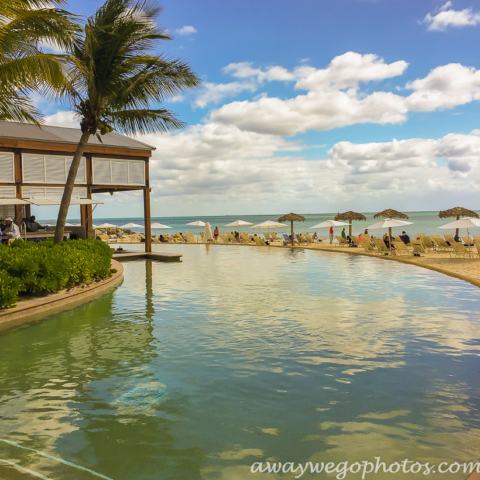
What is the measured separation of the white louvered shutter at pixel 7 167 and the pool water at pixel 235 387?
383 inches

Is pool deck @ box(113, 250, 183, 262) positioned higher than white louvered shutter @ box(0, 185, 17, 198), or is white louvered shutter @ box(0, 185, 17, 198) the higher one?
white louvered shutter @ box(0, 185, 17, 198)

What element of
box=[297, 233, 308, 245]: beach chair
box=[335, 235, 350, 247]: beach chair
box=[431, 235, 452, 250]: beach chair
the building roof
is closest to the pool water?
the building roof

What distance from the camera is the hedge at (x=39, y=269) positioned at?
8.06 m

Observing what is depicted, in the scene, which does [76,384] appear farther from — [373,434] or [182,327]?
[373,434]

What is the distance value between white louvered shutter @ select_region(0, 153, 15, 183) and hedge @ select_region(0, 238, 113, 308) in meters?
6.47

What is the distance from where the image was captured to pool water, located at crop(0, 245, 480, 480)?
3406 millimetres

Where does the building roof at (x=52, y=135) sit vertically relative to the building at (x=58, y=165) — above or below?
above

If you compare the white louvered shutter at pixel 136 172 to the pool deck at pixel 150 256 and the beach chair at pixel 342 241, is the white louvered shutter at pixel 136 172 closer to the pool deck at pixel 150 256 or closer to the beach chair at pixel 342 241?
the pool deck at pixel 150 256

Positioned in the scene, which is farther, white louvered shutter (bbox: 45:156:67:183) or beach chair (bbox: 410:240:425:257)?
beach chair (bbox: 410:240:425:257)

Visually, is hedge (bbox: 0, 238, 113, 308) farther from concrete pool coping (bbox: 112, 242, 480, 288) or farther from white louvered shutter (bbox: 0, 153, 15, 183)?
concrete pool coping (bbox: 112, 242, 480, 288)

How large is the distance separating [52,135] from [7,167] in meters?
2.73

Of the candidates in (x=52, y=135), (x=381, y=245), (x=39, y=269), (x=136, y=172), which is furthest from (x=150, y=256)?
(x=39, y=269)

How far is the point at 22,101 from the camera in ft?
44.6

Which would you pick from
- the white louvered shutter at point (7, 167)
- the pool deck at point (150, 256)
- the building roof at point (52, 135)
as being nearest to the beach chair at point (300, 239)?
the pool deck at point (150, 256)
